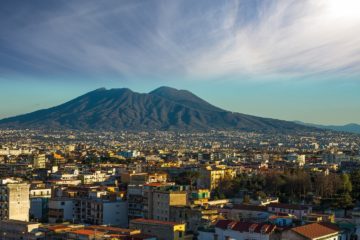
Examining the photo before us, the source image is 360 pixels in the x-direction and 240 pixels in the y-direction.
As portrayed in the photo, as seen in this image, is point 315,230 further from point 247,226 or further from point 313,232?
point 247,226

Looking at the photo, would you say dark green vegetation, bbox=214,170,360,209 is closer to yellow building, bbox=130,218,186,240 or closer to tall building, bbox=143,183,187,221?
tall building, bbox=143,183,187,221

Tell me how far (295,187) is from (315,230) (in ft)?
80.3

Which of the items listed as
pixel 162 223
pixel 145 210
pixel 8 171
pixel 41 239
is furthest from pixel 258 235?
pixel 8 171

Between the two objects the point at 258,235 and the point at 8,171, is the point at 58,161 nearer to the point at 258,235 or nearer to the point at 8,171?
the point at 8,171

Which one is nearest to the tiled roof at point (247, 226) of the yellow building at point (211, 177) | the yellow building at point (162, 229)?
the yellow building at point (162, 229)

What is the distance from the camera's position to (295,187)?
48906 millimetres

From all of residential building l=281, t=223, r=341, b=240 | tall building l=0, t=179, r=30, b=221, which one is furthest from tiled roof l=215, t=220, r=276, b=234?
tall building l=0, t=179, r=30, b=221

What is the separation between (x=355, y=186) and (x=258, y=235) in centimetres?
2324

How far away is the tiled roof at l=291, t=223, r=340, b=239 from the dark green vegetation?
50.6 ft

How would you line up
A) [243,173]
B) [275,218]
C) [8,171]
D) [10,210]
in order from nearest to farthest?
[275,218] < [10,210] < [243,173] < [8,171]

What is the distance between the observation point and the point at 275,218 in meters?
28.1

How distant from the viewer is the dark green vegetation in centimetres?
4400

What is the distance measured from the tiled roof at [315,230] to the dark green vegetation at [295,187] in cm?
1544

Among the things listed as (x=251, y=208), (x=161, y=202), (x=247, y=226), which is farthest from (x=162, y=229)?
(x=251, y=208)
